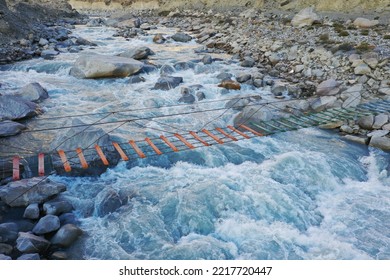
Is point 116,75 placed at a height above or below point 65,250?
above

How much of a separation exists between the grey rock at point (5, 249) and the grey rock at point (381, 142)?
A: 7156mm

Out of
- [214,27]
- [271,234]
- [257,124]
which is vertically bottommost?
[271,234]

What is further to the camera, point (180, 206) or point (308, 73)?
point (308, 73)

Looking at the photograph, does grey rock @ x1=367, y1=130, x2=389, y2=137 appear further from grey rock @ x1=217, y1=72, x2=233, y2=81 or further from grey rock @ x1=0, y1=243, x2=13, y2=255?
grey rock @ x1=0, y1=243, x2=13, y2=255

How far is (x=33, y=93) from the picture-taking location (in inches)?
368

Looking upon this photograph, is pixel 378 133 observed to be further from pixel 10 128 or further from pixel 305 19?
pixel 305 19

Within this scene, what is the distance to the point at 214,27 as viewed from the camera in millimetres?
20812

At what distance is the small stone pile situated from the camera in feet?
14.2

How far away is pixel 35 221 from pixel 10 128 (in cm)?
343

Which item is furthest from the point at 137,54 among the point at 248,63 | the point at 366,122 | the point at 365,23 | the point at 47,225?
the point at 365,23

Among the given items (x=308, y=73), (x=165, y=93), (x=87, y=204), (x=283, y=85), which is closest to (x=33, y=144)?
(x=87, y=204)

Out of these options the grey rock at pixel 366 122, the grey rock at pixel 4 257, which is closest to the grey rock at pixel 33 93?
the grey rock at pixel 4 257

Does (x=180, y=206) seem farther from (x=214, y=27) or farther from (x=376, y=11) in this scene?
(x=376, y=11)

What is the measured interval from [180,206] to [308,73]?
7.94 meters
